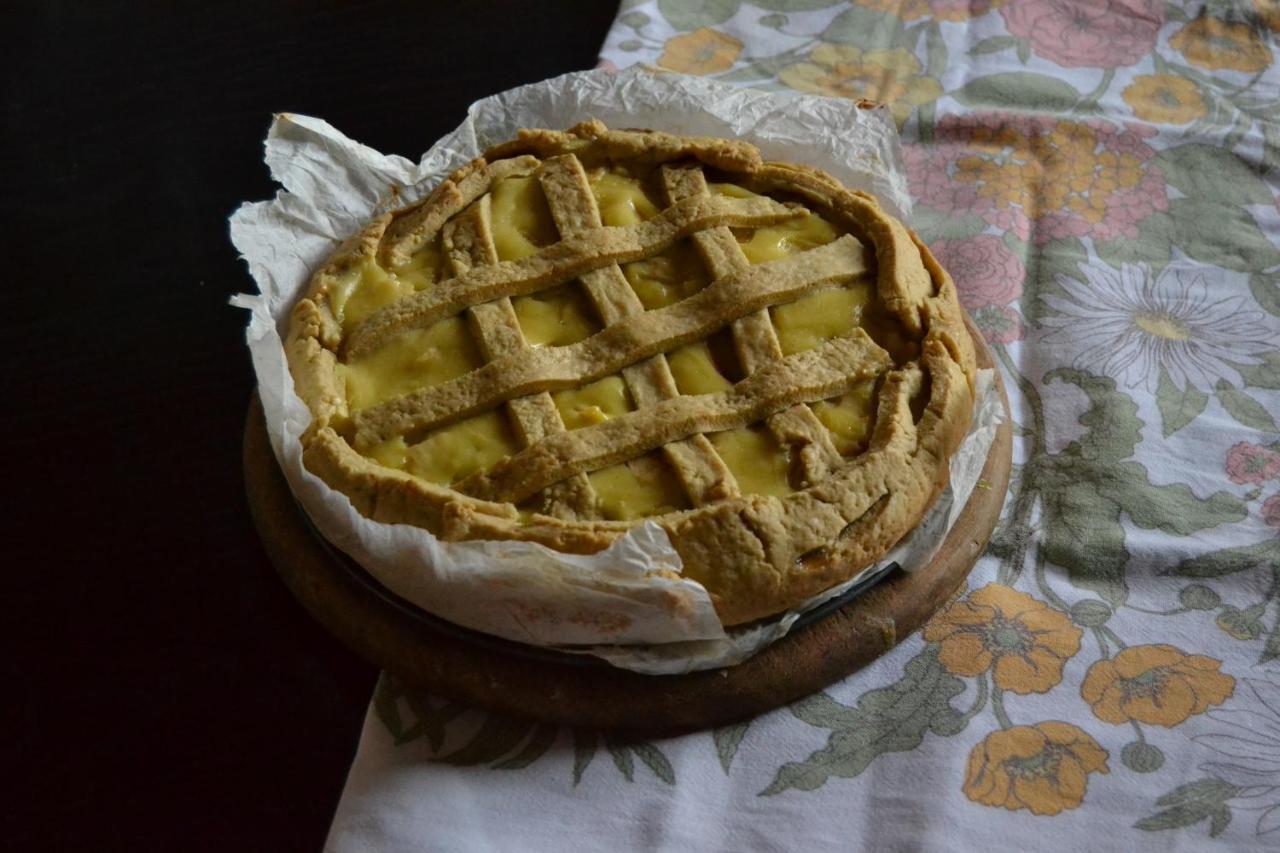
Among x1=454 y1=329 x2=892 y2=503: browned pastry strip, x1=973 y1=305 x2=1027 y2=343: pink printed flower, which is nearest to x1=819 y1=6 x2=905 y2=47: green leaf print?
x1=973 y1=305 x2=1027 y2=343: pink printed flower

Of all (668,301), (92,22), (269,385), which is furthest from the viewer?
(92,22)

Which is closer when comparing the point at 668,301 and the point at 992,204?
the point at 668,301

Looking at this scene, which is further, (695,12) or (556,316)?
(695,12)

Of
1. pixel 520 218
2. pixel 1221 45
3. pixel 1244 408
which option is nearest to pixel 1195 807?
pixel 1244 408

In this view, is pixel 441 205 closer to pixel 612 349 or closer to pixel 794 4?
pixel 612 349

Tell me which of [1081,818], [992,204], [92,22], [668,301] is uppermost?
[92,22]

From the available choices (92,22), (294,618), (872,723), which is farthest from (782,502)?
(92,22)

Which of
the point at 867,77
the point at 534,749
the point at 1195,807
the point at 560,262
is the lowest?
the point at 1195,807

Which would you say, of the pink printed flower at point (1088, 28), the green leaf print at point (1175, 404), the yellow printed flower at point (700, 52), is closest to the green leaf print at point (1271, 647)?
the green leaf print at point (1175, 404)

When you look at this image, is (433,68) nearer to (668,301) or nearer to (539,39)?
(539,39)
